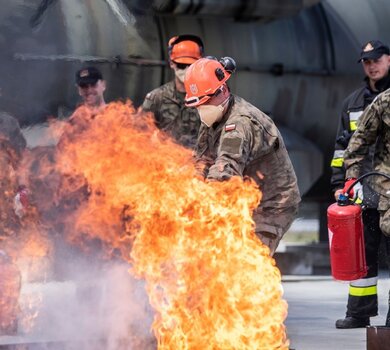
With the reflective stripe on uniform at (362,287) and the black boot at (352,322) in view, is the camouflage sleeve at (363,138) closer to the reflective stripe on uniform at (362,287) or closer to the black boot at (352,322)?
the reflective stripe on uniform at (362,287)

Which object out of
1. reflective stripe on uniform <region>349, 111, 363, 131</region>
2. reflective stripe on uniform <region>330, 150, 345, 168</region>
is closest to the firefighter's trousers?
reflective stripe on uniform <region>330, 150, 345, 168</region>

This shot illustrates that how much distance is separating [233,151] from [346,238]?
4.12 ft

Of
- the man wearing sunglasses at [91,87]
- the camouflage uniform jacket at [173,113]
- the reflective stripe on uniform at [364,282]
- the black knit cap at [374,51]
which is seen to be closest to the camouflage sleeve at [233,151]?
the reflective stripe on uniform at [364,282]

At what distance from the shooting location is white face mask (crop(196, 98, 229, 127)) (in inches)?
247

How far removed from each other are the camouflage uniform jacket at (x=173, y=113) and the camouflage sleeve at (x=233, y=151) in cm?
230

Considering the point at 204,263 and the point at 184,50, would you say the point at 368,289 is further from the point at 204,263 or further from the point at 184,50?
the point at 204,263

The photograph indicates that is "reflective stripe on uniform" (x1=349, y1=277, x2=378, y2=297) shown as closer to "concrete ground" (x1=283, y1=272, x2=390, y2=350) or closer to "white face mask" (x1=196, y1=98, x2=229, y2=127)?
"concrete ground" (x1=283, y1=272, x2=390, y2=350)

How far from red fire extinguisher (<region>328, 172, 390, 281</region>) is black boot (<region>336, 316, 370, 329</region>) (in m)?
1.06

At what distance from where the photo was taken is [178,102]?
850 centimetres

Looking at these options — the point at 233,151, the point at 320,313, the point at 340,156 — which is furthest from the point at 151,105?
the point at 233,151

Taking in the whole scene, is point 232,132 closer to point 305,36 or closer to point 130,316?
point 130,316

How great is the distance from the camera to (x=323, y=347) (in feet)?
23.9

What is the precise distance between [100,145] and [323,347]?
1785mm

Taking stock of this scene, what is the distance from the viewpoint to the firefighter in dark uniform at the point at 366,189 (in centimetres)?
796
